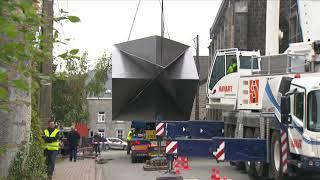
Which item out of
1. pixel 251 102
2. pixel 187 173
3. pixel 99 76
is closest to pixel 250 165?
pixel 251 102

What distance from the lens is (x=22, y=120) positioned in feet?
33.3

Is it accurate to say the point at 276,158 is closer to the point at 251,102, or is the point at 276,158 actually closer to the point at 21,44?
the point at 251,102

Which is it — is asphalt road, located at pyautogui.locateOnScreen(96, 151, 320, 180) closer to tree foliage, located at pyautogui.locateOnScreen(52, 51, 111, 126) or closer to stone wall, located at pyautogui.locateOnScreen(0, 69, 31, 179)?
stone wall, located at pyautogui.locateOnScreen(0, 69, 31, 179)

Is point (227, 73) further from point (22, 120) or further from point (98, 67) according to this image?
point (98, 67)

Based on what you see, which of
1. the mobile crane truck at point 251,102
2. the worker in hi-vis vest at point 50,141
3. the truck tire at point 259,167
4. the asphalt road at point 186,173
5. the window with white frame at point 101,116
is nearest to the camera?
Result: the mobile crane truck at point 251,102

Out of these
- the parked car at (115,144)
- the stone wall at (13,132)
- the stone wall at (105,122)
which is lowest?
the parked car at (115,144)

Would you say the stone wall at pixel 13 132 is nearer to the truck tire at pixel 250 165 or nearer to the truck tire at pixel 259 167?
the truck tire at pixel 259 167

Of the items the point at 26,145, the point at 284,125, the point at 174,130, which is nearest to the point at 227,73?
the point at 174,130

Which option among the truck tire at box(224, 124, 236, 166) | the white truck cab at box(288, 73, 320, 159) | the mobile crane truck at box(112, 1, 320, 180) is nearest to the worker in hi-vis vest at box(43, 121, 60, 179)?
the mobile crane truck at box(112, 1, 320, 180)

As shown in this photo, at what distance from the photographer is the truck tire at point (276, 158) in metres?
12.6

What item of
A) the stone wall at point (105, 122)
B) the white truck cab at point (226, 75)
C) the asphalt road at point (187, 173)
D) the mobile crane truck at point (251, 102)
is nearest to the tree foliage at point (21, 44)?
the mobile crane truck at point (251, 102)

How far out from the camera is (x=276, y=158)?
13008 millimetres

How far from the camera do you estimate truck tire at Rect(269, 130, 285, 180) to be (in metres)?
12.6

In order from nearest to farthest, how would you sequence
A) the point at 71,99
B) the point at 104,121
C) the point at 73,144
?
the point at 73,144
the point at 71,99
the point at 104,121
